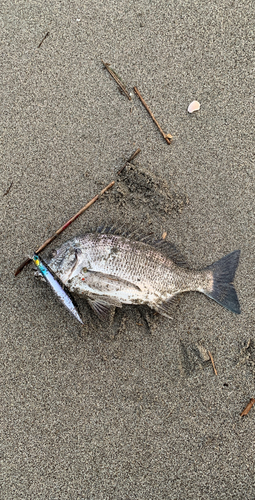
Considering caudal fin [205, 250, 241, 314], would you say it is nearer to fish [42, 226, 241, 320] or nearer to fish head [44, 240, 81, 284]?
fish [42, 226, 241, 320]

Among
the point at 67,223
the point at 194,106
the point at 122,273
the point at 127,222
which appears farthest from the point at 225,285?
the point at 194,106

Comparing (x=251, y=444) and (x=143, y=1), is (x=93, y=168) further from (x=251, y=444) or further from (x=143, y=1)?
(x=251, y=444)

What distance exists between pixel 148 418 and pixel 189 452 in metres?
0.52

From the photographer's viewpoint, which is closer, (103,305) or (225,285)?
(103,305)

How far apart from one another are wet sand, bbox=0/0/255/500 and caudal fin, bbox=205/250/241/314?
0.39 feet

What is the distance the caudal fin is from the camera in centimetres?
331

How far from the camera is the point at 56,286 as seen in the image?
3164mm

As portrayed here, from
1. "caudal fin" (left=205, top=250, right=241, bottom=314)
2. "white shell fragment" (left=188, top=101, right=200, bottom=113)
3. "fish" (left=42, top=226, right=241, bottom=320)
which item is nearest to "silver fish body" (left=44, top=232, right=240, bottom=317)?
"fish" (left=42, top=226, right=241, bottom=320)

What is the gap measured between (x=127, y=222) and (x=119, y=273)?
671mm

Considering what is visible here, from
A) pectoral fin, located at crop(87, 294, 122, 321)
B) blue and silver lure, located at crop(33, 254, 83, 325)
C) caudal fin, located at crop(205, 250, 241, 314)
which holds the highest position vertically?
blue and silver lure, located at crop(33, 254, 83, 325)

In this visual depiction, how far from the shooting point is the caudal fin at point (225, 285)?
331 cm

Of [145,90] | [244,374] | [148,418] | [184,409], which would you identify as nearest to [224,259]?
[244,374]

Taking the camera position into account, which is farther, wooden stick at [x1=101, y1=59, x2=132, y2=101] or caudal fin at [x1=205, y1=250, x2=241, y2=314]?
wooden stick at [x1=101, y1=59, x2=132, y2=101]

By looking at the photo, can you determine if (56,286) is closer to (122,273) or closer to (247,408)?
(122,273)
